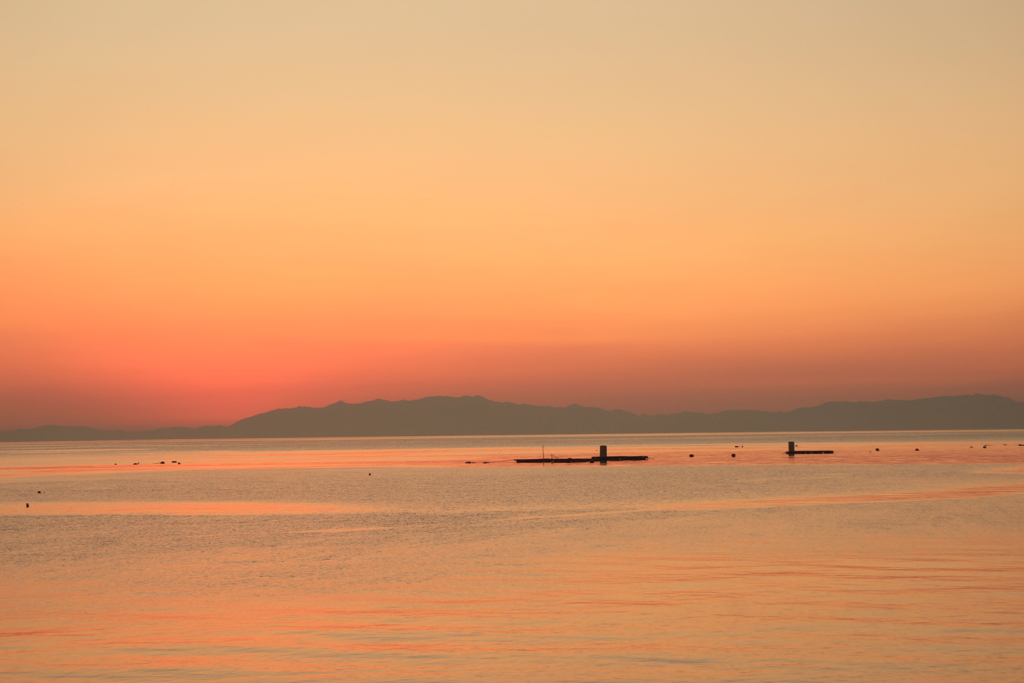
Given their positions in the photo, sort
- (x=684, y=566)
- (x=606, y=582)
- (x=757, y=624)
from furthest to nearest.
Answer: (x=684, y=566) < (x=606, y=582) < (x=757, y=624)

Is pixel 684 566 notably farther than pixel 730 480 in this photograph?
No

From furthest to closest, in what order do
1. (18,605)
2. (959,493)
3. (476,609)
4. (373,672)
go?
(959,493), (18,605), (476,609), (373,672)

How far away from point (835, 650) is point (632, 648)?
459 centimetres

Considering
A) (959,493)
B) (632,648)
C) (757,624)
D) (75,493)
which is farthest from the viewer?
(75,493)

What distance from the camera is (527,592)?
31.1 m

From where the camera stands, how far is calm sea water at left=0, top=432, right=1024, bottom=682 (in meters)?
21.5

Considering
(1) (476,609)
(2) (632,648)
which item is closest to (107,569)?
(1) (476,609)

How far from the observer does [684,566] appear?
118 ft

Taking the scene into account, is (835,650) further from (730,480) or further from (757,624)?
(730,480)

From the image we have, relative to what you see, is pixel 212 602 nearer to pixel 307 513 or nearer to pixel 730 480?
pixel 307 513

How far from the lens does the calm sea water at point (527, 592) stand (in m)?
21.5

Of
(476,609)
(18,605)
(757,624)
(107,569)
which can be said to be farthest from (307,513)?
(757,624)

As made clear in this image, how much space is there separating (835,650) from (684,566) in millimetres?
13970

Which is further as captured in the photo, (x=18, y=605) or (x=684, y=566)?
(x=684, y=566)
